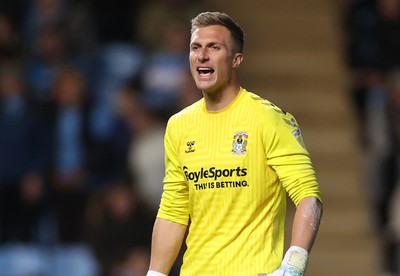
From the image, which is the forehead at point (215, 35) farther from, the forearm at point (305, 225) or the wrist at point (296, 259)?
the wrist at point (296, 259)

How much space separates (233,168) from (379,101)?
6789 mm

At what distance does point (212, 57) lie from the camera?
19.1ft

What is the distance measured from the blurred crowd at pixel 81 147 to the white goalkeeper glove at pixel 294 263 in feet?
16.7

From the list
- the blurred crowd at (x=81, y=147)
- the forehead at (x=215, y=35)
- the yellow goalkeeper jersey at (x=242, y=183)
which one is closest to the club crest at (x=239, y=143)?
the yellow goalkeeper jersey at (x=242, y=183)

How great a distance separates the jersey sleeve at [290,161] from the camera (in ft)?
18.5

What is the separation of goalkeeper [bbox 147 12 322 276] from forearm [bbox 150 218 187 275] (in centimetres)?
13

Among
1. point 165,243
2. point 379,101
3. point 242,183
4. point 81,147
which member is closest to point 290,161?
point 242,183

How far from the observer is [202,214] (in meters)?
5.91

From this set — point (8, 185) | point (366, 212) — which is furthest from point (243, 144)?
point (366, 212)

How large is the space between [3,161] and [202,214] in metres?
5.58

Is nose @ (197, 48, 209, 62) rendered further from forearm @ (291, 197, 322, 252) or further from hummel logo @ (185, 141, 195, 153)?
forearm @ (291, 197, 322, 252)

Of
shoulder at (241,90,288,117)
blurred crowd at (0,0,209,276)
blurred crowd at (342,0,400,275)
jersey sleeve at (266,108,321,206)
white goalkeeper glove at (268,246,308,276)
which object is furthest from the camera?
blurred crowd at (342,0,400,275)

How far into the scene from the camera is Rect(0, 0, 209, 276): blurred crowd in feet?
35.7

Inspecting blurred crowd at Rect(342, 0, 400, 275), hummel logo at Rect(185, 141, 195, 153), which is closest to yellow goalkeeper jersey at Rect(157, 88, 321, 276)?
hummel logo at Rect(185, 141, 195, 153)
